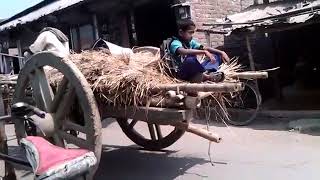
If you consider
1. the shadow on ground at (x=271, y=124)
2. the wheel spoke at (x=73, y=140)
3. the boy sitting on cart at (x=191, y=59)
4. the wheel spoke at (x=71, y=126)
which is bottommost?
the shadow on ground at (x=271, y=124)

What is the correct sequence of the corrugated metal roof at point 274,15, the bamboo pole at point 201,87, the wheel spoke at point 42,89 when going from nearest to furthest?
1. the bamboo pole at point 201,87
2. the wheel spoke at point 42,89
3. the corrugated metal roof at point 274,15

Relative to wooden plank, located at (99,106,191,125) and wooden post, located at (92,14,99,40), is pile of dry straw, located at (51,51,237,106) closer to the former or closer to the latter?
wooden plank, located at (99,106,191,125)

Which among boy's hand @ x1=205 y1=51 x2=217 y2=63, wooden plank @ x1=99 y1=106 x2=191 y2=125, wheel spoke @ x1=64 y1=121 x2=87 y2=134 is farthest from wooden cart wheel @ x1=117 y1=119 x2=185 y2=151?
boy's hand @ x1=205 y1=51 x2=217 y2=63

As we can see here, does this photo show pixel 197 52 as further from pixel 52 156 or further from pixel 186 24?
pixel 52 156

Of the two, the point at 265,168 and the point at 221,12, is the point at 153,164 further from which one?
the point at 221,12

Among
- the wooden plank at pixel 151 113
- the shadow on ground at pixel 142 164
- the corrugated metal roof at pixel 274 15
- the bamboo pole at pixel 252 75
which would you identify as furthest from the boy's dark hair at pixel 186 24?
the corrugated metal roof at pixel 274 15

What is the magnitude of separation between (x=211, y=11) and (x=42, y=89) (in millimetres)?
7597

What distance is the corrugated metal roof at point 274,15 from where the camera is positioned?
8531mm

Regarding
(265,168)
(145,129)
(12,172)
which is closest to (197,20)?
(145,129)

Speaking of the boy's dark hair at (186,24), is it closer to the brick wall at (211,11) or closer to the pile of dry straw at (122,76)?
the pile of dry straw at (122,76)

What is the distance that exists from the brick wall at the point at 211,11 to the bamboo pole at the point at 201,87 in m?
6.84

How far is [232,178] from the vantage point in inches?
201

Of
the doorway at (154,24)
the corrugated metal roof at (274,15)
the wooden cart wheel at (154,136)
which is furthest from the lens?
the doorway at (154,24)

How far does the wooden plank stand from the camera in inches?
157
